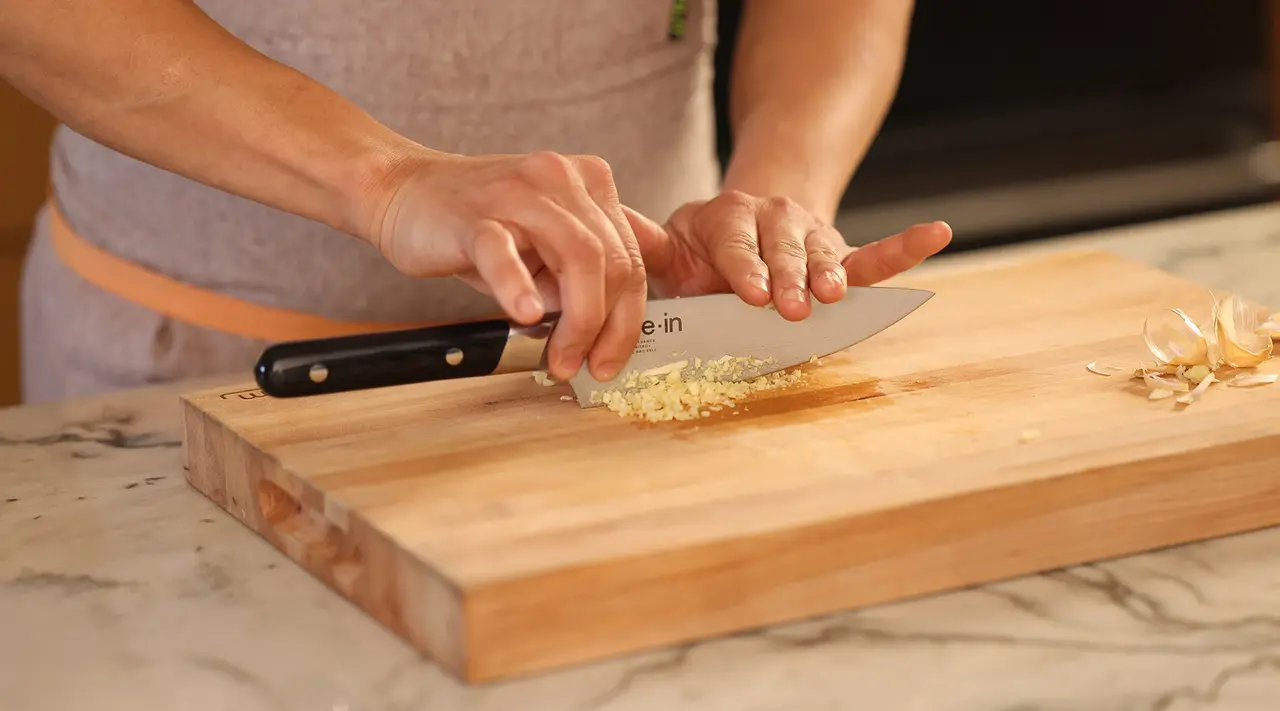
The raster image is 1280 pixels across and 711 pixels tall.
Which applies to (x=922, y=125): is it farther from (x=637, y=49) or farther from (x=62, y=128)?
(x=62, y=128)

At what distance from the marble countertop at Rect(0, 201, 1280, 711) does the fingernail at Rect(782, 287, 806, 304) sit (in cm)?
27

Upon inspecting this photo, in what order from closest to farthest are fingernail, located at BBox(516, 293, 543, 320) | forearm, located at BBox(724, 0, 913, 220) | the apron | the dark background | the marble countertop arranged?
1. the marble countertop
2. fingernail, located at BBox(516, 293, 543, 320)
3. the apron
4. forearm, located at BBox(724, 0, 913, 220)
5. the dark background

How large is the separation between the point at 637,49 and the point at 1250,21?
196cm

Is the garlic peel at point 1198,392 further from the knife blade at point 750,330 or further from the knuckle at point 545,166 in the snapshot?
the knuckle at point 545,166

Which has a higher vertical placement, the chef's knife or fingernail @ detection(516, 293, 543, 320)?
fingernail @ detection(516, 293, 543, 320)

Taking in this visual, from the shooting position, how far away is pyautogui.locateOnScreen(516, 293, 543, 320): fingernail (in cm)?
91

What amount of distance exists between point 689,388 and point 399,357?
0.67ft

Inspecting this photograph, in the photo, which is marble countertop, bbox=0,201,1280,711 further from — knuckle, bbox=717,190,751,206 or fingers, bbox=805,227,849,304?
knuckle, bbox=717,190,751,206

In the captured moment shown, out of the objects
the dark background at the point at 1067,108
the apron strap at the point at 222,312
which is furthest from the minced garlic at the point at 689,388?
the dark background at the point at 1067,108

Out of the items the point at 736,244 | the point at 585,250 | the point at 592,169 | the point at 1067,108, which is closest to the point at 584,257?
the point at 585,250

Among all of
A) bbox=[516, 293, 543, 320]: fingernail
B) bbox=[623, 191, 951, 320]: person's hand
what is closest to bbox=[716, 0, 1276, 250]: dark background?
bbox=[623, 191, 951, 320]: person's hand

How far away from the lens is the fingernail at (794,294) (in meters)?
1.07

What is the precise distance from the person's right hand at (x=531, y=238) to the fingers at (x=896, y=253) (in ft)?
0.67

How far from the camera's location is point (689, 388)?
1047 mm
